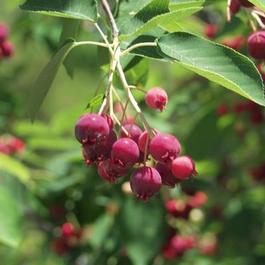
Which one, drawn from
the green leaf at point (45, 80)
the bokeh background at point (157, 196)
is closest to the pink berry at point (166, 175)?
the green leaf at point (45, 80)

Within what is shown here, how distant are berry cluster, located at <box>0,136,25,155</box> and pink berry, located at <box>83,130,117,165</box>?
171 centimetres

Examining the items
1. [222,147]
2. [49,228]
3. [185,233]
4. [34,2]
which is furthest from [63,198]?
[34,2]

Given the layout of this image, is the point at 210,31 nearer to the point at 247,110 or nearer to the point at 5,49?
the point at 247,110

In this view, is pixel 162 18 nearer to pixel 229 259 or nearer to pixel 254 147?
pixel 229 259

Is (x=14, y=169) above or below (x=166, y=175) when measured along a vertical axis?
below

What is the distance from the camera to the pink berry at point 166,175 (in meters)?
1.40

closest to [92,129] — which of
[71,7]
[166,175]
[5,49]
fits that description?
[166,175]

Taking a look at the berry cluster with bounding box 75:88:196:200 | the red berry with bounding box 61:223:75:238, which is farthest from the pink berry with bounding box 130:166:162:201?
the red berry with bounding box 61:223:75:238

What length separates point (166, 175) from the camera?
141cm

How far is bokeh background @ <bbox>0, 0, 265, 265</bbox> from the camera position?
9.06 ft

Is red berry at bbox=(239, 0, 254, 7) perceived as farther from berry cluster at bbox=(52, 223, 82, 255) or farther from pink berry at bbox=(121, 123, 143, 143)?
berry cluster at bbox=(52, 223, 82, 255)

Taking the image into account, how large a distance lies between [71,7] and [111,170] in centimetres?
37

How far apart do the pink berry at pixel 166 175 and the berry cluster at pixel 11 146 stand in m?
1.72

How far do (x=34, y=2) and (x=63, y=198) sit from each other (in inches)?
58.5
